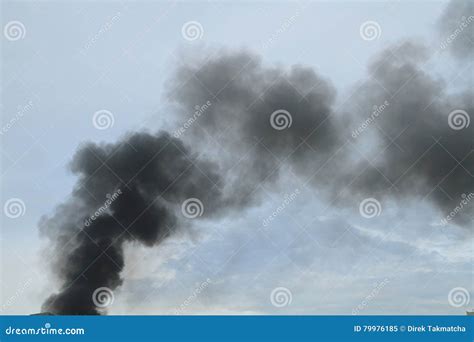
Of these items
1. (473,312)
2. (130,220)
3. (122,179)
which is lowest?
(473,312)
